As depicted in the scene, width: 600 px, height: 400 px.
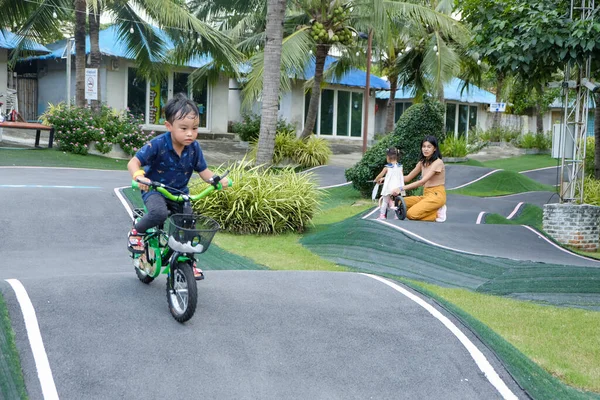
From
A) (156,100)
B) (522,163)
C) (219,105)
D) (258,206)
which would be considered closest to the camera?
(258,206)

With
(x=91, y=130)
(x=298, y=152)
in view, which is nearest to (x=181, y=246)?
(x=91, y=130)

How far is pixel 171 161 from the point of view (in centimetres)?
598

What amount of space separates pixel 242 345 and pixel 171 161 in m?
1.61

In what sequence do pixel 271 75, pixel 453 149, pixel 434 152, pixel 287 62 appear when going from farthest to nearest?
pixel 453 149 < pixel 287 62 < pixel 271 75 < pixel 434 152

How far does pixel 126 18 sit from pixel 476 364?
19.6 metres

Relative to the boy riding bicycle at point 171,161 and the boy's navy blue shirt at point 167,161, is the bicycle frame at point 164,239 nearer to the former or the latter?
the boy riding bicycle at point 171,161

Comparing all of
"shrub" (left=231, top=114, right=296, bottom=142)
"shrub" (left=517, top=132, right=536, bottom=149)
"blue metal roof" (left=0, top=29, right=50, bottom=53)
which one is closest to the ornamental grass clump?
"shrub" (left=231, top=114, right=296, bottom=142)

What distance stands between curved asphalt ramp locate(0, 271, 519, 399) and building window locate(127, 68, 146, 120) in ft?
73.1

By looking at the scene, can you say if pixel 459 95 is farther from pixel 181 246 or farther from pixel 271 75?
pixel 181 246

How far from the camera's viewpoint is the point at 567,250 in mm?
12008

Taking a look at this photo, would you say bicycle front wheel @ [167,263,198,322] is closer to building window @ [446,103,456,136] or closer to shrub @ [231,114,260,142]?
shrub @ [231,114,260,142]

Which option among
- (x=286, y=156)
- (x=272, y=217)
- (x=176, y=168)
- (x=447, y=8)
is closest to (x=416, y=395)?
(x=176, y=168)

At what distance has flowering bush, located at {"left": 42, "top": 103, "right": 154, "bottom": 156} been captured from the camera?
71.7ft

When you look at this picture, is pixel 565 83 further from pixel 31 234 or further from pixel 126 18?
pixel 126 18
